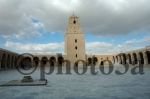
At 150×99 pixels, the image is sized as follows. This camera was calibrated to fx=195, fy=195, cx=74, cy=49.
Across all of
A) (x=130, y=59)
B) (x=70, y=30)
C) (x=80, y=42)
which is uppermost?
(x=70, y=30)

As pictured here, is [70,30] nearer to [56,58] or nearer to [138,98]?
[56,58]

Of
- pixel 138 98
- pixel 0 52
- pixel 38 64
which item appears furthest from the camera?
pixel 38 64

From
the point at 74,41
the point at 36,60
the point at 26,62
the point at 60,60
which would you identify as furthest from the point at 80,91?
the point at 26,62

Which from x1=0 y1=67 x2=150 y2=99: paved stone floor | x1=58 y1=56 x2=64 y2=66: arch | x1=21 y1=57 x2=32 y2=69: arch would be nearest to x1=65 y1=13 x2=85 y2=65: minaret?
x1=58 y1=56 x2=64 y2=66: arch

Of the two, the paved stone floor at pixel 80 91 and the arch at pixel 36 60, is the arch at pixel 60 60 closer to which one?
the arch at pixel 36 60

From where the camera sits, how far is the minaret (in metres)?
38.7

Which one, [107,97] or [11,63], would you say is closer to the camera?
[107,97]

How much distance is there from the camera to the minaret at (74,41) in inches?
1522

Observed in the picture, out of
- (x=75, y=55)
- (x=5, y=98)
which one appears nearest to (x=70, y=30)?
(x=75, y=55)

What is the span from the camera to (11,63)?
31.8 meters

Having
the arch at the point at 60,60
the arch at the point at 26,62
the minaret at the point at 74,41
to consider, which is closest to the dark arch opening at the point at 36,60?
the arch at the point at 26,62

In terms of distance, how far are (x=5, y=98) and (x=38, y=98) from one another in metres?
0.97

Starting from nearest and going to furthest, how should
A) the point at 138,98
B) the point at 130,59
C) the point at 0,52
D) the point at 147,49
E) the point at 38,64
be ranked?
the point at 138,98, the point at 0,52, the point at 147,49, the point at 130,59, the point at 38,64

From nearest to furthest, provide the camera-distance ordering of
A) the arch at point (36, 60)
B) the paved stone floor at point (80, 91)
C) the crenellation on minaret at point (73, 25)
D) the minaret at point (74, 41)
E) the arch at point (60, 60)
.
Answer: the paved stone floor at point (80, 91)
the minaret at point (74, 41)
the crenellation on minaret at point (73, 25)
the arch at point (60, 60)
the arch at point (36, 60)
